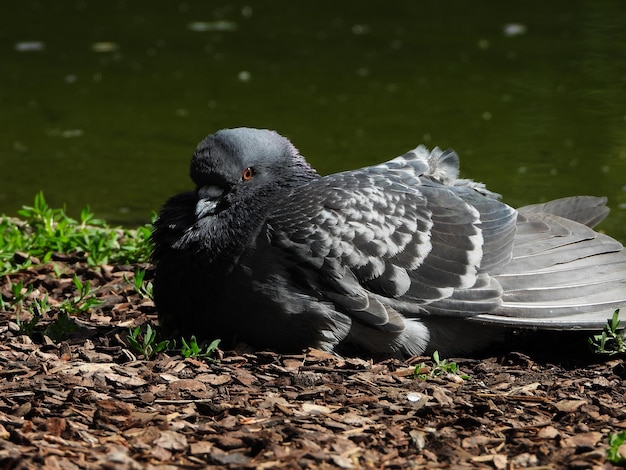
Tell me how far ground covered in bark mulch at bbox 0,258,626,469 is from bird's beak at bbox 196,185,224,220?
0.72 m

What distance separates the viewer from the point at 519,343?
5.28m

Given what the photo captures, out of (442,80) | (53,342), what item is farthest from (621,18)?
(53,342)

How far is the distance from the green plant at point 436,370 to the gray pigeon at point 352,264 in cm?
18

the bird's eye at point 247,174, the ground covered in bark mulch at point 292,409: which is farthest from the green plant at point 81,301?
the bird's eye at point 247,174

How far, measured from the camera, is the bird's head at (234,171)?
518cm

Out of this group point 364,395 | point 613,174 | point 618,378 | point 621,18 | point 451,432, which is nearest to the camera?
point 451,432

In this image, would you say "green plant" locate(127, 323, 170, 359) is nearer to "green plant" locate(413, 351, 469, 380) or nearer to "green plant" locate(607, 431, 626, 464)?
"green plant" locate(413, 351, 469, 380)

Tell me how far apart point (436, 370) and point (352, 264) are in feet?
2.09

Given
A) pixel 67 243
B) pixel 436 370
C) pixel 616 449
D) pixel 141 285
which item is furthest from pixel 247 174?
pixel 616 449

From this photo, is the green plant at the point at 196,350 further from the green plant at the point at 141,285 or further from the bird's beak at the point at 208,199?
the green plant at the point at 141,285

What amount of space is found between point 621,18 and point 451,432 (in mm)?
11413

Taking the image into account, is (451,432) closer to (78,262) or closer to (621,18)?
(78,262)

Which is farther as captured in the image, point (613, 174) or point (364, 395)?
point (613, 174)

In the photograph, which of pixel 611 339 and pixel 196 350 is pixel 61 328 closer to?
pixel 196 350
